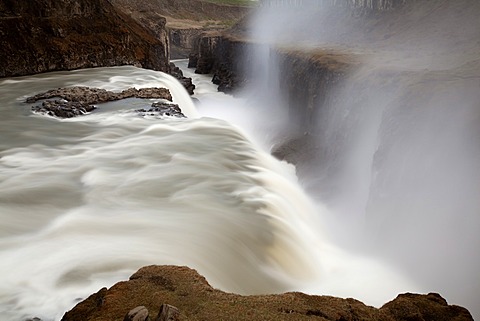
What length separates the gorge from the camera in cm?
507

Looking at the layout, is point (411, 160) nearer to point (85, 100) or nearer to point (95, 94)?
point (85, 100)

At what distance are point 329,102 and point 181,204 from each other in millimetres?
8579

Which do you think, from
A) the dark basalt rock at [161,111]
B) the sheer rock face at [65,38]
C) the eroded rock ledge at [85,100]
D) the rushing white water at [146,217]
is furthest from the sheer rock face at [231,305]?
the sheer rock face at [65,38]

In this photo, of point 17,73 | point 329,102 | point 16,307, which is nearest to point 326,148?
point 329,102

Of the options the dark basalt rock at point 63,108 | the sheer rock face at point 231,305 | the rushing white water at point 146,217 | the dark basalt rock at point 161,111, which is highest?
the sheer rock face at point 231,305

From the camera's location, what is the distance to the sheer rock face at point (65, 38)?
59.6 ft

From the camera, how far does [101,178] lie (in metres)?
8.15

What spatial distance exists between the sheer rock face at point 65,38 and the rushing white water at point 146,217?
8.24 metres

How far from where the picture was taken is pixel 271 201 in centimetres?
778

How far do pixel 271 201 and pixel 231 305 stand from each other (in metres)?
4.43

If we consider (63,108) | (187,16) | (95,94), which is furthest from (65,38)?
(187,16)

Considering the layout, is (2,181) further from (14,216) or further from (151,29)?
(151,29)

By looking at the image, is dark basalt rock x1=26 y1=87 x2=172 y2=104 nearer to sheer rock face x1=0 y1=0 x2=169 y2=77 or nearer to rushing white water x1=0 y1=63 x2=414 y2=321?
rushing white water x1=0 y1=63 x2=414 y2=321

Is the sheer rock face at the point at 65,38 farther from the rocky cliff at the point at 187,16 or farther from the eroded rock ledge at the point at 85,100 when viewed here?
the rocky cliff at the point at 187,16
